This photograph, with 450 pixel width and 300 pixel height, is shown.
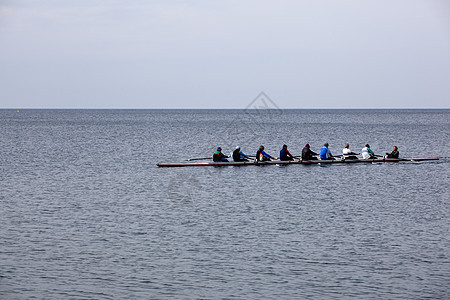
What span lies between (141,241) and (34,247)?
3.98m

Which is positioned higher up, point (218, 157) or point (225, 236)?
point (218, 157)

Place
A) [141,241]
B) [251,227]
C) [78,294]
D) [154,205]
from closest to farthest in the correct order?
1. [78,294]
2. [141,241]
3. [251,227]
4. [154,205]

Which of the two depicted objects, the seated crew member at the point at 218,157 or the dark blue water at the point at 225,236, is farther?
the seated crew member at the point at 218,157

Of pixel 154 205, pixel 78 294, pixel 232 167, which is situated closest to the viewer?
pixel 78 294

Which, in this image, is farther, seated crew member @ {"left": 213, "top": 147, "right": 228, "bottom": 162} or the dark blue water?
seated crew member @ {"left": 213, "top": 147, "right": 228, "bottom": 162}

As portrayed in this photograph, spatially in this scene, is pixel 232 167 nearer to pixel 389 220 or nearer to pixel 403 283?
pixel 389 220

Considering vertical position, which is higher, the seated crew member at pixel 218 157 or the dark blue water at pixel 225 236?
the seated crew member at pixel 218 157

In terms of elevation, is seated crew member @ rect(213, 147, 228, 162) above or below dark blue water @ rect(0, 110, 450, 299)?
above

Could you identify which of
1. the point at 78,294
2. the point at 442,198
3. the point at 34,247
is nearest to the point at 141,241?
the point at 34,247

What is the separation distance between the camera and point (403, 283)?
17109 mm

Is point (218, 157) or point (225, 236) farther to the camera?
point (218, 157)

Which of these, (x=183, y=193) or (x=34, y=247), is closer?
(x=34, y=247)

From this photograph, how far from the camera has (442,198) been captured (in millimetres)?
32188

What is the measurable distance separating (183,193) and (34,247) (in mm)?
13744
